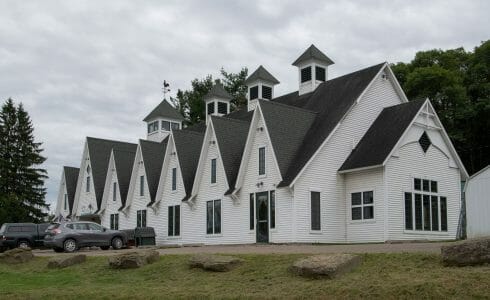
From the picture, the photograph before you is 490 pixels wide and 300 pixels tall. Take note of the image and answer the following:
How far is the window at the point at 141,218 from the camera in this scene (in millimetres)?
47000

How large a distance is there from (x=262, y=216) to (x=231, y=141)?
19.7 ft

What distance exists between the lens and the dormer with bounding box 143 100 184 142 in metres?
56.9

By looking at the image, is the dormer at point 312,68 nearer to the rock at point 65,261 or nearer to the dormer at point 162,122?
the dormer at point 162,122

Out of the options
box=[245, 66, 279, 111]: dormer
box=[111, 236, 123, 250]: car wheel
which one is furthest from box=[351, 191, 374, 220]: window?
box=[245, 66, 279, 111]: dormer

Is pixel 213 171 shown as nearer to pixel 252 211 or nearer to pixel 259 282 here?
pixel 252 211

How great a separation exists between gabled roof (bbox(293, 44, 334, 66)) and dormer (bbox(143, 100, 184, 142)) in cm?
1698

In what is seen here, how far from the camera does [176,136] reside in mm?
44031

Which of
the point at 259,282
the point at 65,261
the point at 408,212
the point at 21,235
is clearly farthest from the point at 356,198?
the point at 259,282

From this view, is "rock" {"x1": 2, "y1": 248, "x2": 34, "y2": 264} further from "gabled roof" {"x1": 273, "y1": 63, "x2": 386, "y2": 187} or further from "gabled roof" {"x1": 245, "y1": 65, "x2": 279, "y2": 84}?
"gabled roof" {"x1": 245, "y1": 65, "x2": 279, "y2": 84}

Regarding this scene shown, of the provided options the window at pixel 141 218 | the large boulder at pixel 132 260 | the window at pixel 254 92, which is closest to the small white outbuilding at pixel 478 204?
the large boulder at pixel 132 260

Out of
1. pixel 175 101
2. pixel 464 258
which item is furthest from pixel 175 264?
pixel 175 101

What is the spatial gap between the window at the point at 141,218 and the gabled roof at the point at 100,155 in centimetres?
650

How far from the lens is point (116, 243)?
114 ft

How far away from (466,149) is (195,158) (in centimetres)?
2074
